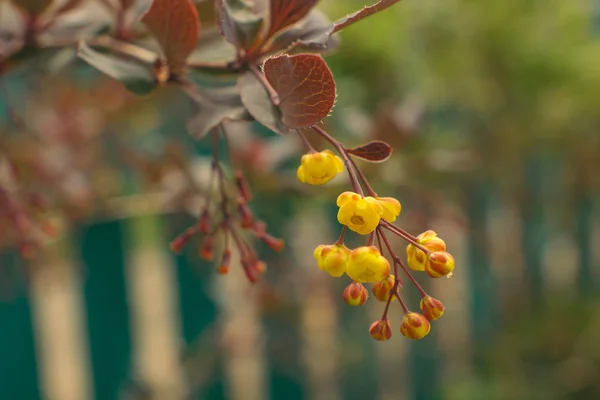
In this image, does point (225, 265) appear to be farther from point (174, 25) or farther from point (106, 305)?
point (106, 305)

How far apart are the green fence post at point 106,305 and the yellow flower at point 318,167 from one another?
1.28 metres

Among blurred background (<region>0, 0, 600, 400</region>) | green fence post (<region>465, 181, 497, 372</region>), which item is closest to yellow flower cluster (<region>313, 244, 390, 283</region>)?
blurred background (<region>0, 0, 600, 400</region>)

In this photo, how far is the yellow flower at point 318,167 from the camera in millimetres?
307

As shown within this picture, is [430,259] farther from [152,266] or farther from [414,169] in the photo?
[152,266]

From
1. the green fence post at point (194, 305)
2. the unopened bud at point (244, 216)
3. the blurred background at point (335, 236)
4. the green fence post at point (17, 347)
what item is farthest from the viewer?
the green fence post at point (194, 305)

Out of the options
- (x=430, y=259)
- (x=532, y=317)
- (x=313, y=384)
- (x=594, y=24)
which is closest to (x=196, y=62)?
(x=430, y=259)

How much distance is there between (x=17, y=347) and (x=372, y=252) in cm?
133

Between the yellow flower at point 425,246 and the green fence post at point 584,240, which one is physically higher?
the yellow flower at point 425,246

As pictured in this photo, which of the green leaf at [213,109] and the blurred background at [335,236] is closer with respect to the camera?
the green leaf at [213,109]

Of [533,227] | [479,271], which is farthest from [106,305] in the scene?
[533,227]

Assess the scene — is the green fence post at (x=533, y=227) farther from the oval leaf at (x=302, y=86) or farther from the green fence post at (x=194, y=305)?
the oval leaf at (x=302, y=86)

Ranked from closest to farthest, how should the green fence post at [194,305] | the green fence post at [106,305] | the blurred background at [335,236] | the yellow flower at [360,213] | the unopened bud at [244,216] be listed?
the yellow flower at [360,213] < the unopened bud at [244,216] < the blurred background at [335,236] < the green fence post at [106,305] < the green fence post at [194,305]

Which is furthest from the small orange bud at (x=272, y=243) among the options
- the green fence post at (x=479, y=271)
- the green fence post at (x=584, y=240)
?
the green fence post at (x=584, y=240)

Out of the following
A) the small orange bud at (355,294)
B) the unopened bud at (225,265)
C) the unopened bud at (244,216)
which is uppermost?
the small orange bud at (355,294)
